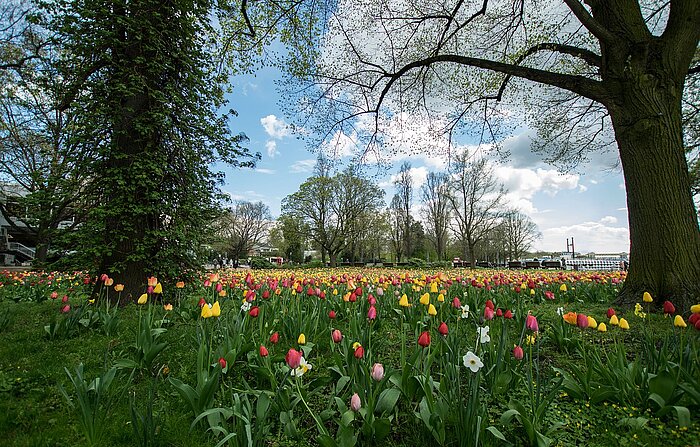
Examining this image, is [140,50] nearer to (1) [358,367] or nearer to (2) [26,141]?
(1) [358,367]

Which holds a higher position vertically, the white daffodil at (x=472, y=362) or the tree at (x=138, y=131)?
the tree at (x=138, y=131)

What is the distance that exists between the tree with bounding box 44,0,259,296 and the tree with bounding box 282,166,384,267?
23196 millimetres

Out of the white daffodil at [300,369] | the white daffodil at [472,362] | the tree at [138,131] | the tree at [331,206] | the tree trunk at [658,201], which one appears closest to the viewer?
the white daffodil at [472,362]

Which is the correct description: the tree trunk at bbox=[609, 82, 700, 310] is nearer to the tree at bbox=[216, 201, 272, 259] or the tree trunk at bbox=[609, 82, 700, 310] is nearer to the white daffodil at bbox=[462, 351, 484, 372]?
the white daffodil at bbox=[462, 351, 484, 372]

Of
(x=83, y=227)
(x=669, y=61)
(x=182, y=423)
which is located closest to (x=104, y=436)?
(x=182, y=423)

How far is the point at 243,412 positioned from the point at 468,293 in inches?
156

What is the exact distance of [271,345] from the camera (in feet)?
9.53

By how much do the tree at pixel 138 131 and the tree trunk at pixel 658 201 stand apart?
6279mm

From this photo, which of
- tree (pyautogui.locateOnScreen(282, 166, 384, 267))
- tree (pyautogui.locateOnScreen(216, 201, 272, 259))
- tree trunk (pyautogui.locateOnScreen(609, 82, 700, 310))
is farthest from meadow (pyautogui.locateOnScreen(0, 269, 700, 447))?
tree (pyautogui.locateOnScreen(216, 201, 272, 259))

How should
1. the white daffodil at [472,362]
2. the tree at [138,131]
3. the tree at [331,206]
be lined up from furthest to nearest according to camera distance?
1. the tree at [331,206]
2. the tree at [138,131]
3. the white daffodil at [472,362]

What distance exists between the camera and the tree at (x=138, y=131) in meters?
4.82

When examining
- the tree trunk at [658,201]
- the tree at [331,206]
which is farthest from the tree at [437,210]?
the tree trunk at [658,201]

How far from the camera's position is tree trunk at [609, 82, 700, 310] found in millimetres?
4219

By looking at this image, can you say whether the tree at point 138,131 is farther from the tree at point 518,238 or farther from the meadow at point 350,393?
the tree at point 518,238
